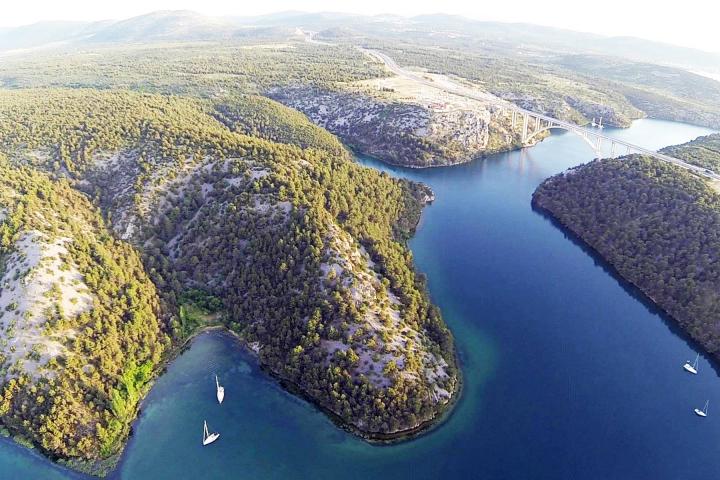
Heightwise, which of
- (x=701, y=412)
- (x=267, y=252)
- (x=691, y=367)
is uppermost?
(x=267, y=252)

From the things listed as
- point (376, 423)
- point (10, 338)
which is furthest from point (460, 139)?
point (10, 338)

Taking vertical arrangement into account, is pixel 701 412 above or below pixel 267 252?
below

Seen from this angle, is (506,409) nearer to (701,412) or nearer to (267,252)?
(701,412)

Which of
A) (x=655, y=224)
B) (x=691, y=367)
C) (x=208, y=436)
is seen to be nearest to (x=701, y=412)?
(x=691, y=367)

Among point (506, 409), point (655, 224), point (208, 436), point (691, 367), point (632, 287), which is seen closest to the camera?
point (208, 436)

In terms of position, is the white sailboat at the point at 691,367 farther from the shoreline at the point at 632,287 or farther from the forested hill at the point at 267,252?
the forested hill at the point at 267,252

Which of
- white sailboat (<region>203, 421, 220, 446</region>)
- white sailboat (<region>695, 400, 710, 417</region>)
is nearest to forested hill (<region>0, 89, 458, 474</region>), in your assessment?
white sailboat (<region>203, 421, 220, 446</region>)

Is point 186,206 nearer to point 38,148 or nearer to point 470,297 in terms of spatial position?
point 38,148

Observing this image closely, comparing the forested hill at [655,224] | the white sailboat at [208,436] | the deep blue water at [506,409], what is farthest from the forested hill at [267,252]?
the forested hill at [655,224]
